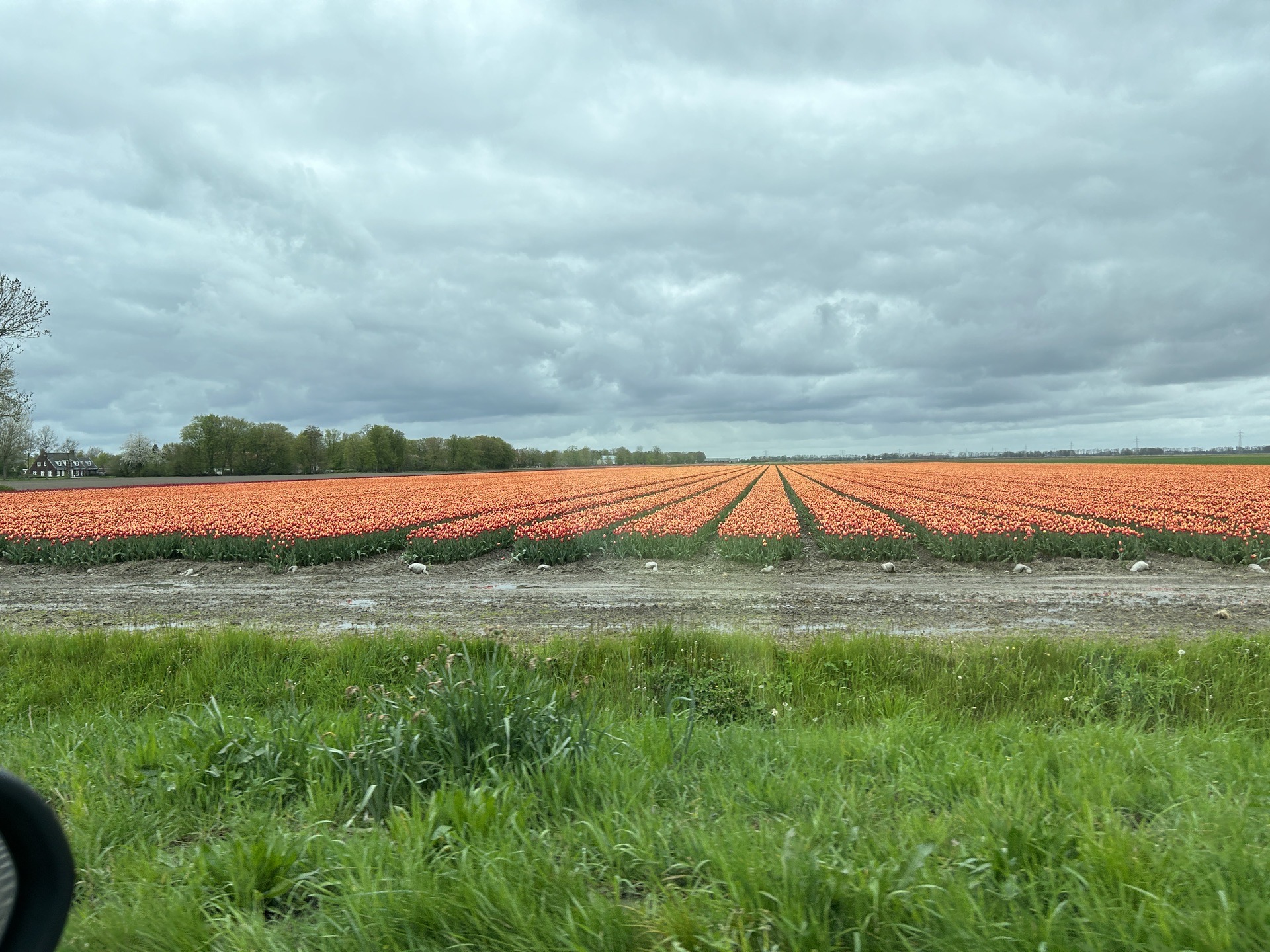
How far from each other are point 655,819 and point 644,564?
1262 cm

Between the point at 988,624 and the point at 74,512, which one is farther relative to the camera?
the point at 74,512

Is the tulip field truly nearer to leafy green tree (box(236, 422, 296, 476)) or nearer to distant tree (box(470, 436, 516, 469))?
distant tree (box(470, 436, 516, 469))

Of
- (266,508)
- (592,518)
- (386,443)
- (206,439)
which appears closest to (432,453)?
(386,443)

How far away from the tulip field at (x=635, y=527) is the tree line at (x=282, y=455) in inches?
1146

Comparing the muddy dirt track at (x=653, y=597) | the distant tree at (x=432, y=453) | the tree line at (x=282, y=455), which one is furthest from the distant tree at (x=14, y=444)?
the muddy dirt track at (x=653, y=597)

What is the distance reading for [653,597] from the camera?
1143cm

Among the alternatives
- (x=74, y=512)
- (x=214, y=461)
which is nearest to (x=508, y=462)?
(x=214, y=461)

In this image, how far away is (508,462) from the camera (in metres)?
57.8

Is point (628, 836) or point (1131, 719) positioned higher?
point (628, 836)

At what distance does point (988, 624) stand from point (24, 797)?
986 centimetres

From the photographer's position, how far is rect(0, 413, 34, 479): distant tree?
159 feet

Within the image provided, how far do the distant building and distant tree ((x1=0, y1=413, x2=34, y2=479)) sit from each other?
42.8 ft

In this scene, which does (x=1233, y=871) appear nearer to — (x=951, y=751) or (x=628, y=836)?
(x=951, y=751)

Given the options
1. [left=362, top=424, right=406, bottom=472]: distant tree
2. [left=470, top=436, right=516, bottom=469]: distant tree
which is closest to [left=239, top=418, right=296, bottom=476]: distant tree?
[left=362, top=424, right=406, bottom=472]: distant tree
